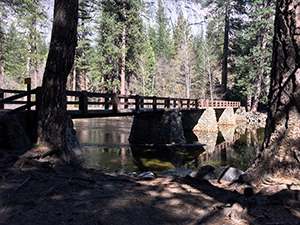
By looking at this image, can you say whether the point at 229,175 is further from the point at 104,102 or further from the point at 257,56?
the point at 257,56

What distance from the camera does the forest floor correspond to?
4.45 m

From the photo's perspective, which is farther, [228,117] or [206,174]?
[228,117]

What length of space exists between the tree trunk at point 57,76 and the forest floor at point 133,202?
2.10 m

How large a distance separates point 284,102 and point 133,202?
2.55 metres

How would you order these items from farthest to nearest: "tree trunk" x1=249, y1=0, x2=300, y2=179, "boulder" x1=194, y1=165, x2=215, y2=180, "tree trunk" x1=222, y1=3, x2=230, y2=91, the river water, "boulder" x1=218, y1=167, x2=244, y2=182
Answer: "tree trunk" x1=222, y1=3, x2=230, y2=91, the river water, "boulder" x1=194, y1=165, x2=215, y2=180, "boulder" x1=218, y1=167, x2=244, y2=182, "tree trunk" x1=249, y1=0, x2=300, y2=179

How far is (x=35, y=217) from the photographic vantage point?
4520mm

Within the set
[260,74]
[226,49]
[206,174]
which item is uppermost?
[226,49]

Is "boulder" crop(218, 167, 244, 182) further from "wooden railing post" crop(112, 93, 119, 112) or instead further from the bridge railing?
"wooden railing post" crop(112, 93, 119, 112)

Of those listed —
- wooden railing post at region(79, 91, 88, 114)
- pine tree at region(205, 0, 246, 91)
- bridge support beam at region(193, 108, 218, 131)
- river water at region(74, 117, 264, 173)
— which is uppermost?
pine tree at region(205, 0, 246, 91)

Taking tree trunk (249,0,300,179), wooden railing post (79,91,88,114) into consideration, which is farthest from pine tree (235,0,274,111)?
tree trunk (249,0,300,179)

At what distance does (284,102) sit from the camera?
18.7ft

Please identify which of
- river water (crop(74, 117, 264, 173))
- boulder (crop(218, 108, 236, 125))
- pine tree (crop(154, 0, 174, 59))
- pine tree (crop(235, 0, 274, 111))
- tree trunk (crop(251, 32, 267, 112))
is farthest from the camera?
pine tree (crop(154, 0, 174, 59))

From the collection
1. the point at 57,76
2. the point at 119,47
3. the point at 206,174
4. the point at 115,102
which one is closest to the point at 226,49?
the point at 119,47

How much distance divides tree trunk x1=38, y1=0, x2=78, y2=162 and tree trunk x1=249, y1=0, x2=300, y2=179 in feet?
13.4
